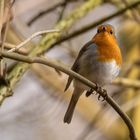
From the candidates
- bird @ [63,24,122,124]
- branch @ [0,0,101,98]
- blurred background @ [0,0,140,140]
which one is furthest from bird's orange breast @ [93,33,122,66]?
blurred background @ [0,0,140,140]

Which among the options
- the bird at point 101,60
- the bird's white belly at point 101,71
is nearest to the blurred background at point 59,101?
the bird at point 101,60

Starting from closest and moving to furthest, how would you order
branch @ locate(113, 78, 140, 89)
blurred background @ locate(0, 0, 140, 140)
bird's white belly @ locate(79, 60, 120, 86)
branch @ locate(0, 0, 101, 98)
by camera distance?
branch @ locate(0, 0, 101, 98) → bird's white belly @ locate(79, 60, 120, 86) → branch @ locate(113, 78, 140, 89) → blurred background @ locate(0, 0, 140, 140)

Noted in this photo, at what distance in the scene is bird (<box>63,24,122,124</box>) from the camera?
10.7 feet

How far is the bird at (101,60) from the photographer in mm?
3275

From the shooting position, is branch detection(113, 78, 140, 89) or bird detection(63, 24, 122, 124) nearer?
bird detection(63, 24, 122, 124)

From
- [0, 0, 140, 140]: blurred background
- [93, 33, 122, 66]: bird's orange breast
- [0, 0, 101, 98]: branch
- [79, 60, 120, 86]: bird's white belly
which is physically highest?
[0, 0, 101, 98]: branch

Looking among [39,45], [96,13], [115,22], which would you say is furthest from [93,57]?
[96,13]

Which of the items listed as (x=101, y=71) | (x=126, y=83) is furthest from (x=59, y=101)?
(x=101, y=71)

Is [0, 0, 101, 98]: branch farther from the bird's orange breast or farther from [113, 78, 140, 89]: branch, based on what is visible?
[113, 78, 140, 89]: branch

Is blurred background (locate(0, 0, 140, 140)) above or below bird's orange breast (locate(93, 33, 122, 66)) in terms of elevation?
below

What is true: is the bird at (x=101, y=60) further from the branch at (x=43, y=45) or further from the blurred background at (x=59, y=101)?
the blurred background at (x=59, y=101)

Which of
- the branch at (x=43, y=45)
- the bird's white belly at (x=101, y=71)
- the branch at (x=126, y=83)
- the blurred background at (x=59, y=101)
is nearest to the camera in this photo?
the branch at (x=43, y=45)

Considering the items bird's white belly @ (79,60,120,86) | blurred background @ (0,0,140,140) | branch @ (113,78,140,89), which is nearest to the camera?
bird's white belly @ (79,60,120,86)

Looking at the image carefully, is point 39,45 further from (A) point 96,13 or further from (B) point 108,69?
(A) point 96,13
